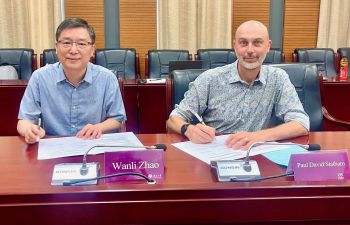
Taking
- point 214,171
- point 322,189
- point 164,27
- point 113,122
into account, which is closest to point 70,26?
point 113,122

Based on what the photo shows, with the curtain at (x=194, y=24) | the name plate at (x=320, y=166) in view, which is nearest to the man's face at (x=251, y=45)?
the name plate at (x=320, y=166)

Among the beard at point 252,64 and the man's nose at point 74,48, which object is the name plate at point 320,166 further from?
the man's nose at point 74,48

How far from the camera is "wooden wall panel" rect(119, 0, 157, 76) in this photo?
5.41 meters

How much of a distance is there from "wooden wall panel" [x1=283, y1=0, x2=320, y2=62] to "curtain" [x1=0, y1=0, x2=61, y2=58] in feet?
9.73

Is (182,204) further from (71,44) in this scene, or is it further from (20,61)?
(20,61)

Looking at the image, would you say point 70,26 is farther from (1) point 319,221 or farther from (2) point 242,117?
(1) point 319,221

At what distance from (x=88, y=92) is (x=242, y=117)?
0.76 metres

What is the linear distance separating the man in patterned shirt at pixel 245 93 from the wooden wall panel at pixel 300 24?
3757 mm

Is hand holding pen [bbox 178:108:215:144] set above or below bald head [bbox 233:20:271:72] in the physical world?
below

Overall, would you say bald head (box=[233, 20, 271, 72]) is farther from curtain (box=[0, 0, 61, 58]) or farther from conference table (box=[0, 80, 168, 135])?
curtain (box=[0, 0, 61, 58])

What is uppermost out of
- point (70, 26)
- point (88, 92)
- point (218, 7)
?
point (218, 7)

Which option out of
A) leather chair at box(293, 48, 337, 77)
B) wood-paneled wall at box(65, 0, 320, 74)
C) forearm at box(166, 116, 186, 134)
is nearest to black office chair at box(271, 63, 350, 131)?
forearm at box(166, 116, 186, 134)

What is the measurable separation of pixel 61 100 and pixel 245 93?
2.90 ft

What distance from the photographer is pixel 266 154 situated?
4.81ft
